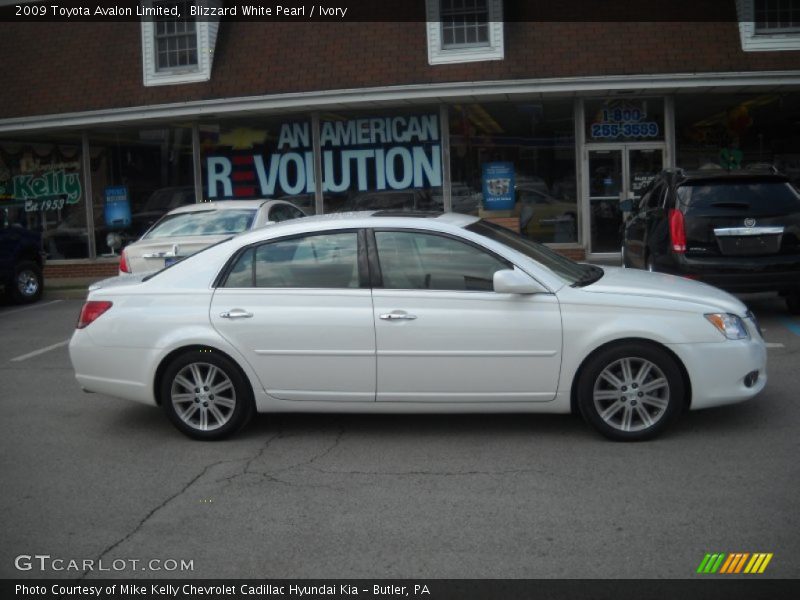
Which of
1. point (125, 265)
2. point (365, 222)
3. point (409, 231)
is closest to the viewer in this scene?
point (409, 231)

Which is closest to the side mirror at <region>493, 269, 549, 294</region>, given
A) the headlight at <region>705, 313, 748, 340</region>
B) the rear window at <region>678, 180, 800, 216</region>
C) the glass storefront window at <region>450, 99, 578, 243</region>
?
the headlight at <region>705, 313, 748, 340</region>

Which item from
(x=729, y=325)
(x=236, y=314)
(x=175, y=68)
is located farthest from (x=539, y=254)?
(x=175, y=68)

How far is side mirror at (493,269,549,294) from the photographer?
20.0 ft

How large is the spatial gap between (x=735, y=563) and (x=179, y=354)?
3.93m

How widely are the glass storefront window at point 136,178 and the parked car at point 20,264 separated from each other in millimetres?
2554

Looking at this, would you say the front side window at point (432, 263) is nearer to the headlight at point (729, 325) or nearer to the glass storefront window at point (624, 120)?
the headlight at point (729, 325)

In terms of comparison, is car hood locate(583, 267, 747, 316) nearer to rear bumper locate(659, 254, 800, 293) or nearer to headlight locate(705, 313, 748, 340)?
headlight locate(705, 313, 748, 340)

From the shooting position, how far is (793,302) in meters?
11.1

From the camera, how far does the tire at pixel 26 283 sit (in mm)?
15680

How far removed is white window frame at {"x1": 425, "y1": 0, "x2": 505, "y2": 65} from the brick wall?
0.42 feet

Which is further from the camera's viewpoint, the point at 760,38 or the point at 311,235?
the point at 760,38

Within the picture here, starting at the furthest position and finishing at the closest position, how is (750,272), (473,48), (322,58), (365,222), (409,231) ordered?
(322,58), (473,48), (750,272), (365,222), (409,231)

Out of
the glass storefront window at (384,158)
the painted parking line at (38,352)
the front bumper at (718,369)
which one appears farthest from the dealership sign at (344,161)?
the front bumper at (718,369)

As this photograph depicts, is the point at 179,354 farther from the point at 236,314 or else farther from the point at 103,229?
the point at 103,229
